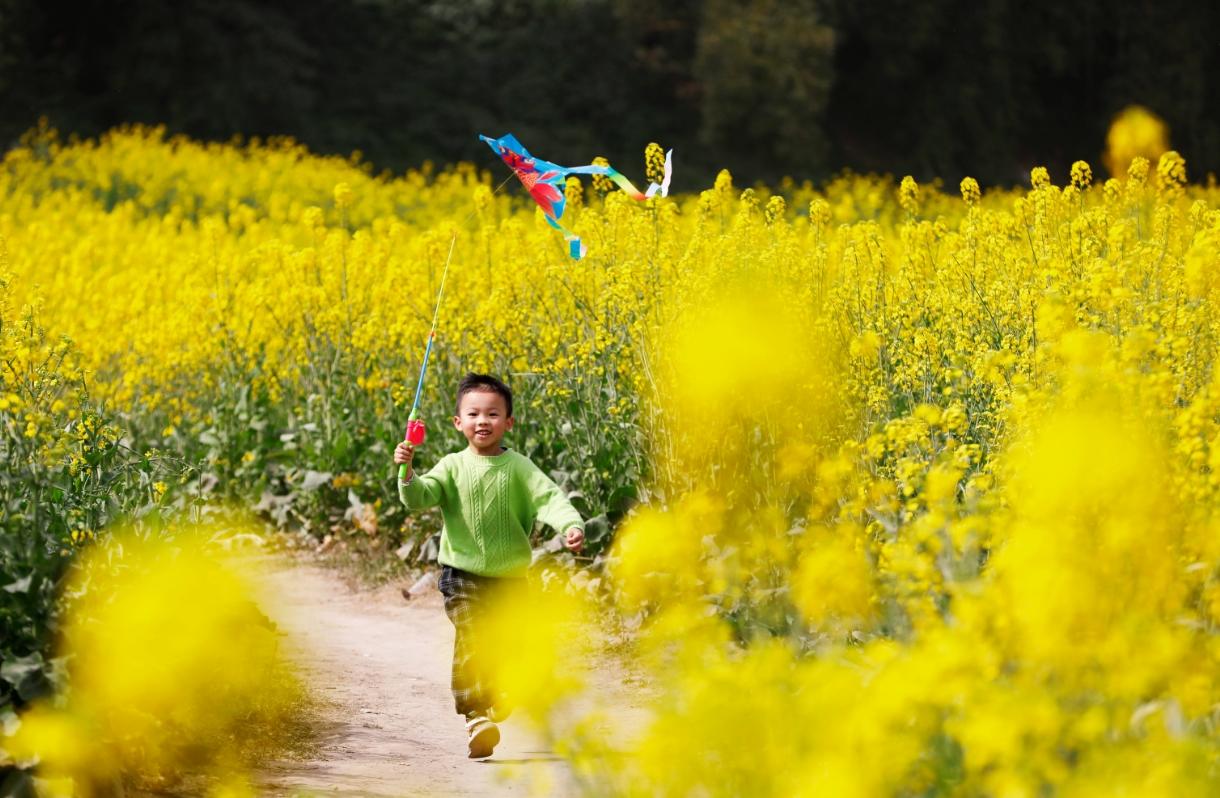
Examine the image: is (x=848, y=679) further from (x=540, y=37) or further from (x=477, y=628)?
(x=540, y=37)

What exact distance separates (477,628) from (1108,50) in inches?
952

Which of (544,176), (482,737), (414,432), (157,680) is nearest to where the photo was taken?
(157,680)

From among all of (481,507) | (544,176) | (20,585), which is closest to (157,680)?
(20,585)

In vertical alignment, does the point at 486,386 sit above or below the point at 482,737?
above

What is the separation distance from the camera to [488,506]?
4.84 meters

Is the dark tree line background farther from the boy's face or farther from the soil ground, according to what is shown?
the boy's face

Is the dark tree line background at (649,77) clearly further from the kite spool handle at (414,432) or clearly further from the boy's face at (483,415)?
the kite spool handle at (414,432)

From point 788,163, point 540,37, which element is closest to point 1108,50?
point 788,163

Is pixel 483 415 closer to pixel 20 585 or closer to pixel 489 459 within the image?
pixel 489 459

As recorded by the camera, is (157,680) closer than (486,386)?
Yes

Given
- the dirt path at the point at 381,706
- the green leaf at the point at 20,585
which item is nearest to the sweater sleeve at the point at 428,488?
the dirt path at the point at 381,706

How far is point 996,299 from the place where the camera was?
19.7ft

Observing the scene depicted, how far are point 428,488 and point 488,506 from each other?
18 centimetres

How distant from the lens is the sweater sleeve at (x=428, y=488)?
473cm
